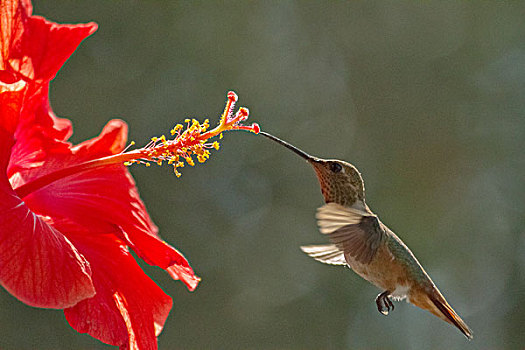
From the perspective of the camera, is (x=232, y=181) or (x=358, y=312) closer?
(x=358, y=312)

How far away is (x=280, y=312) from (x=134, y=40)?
89.6 inches

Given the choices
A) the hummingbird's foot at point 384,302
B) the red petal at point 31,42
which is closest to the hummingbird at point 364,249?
the hummingbird's foot at point 384,302

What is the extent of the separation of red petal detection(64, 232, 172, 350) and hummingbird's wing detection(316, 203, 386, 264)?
30cm

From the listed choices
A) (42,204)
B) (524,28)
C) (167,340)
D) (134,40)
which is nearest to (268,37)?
(134,40)

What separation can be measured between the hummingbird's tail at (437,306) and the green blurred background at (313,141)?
2989mm

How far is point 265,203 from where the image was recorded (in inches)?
206

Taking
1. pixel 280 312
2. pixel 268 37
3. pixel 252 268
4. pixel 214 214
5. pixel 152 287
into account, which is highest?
pixel 152 287

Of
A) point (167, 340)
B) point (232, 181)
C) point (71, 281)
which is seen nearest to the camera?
point (71, 281)

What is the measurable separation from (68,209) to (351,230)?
48 cm

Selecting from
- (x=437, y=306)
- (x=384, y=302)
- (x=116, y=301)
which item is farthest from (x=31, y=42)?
(x=437, y=306)

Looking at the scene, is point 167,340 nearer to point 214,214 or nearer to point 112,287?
point 214,214

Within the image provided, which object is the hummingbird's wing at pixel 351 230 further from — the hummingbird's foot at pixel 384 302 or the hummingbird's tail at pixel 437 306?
the hummingbird's tail at pixel 437 306

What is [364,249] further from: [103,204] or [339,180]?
[103,204]

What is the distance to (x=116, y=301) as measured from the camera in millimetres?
1001
